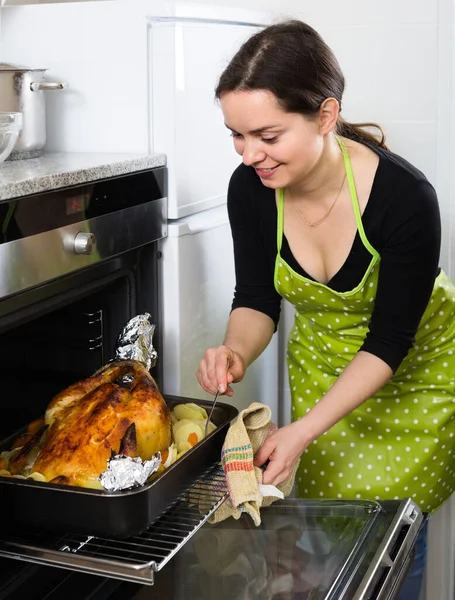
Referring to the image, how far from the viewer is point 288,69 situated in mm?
1246

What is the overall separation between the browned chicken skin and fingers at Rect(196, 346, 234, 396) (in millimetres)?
191

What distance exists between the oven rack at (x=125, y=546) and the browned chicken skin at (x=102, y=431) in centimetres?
7

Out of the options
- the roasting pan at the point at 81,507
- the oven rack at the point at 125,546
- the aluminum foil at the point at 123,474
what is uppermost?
the aluminum foil at the point at 123,474

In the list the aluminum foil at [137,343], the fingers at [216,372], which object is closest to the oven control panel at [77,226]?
the aluminum foil at [137,343]

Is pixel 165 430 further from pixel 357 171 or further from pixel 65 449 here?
pixel 357 171

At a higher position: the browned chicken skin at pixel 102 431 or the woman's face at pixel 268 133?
the woman's face at pixel 268 133

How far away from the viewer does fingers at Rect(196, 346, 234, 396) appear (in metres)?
1.34

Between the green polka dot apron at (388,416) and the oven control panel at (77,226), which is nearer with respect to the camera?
the oven control panel at (77,226)

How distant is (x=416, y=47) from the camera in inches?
81.4

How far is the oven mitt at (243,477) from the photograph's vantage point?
114cm

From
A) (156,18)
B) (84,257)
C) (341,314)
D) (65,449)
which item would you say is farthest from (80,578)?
(156,18)

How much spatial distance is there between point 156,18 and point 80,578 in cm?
87

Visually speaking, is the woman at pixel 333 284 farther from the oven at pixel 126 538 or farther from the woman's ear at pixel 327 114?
the oven at pixel 126 538

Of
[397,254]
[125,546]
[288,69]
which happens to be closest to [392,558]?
[125,546]
